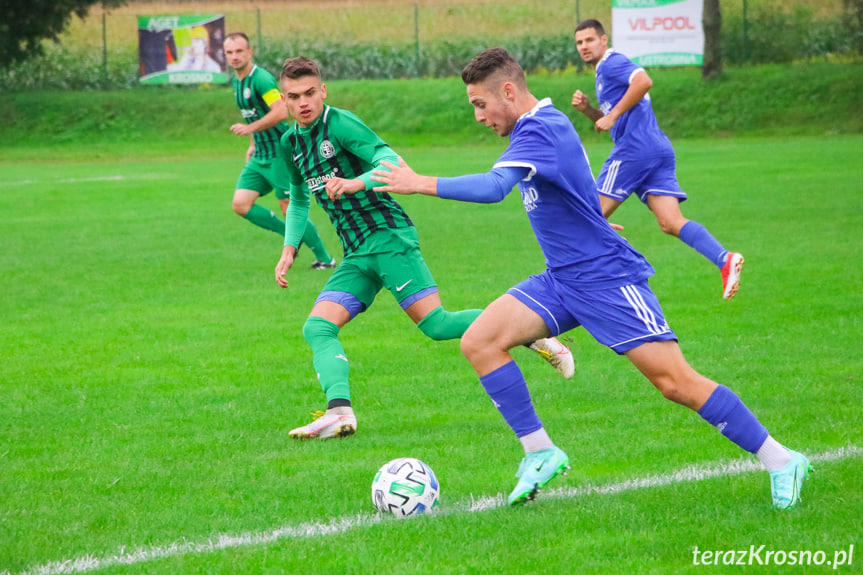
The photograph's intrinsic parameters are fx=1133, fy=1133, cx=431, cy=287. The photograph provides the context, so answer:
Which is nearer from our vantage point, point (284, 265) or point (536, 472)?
point (536, 472)

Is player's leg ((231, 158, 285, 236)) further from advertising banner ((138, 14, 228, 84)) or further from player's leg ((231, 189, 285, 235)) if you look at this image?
advertising banner ((138, 14, 228, 84))

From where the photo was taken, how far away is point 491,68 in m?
4.65

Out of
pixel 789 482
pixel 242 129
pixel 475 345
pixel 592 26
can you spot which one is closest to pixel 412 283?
pixel 475 345

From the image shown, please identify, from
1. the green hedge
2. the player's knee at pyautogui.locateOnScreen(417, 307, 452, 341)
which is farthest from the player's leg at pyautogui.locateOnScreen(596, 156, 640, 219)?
the green hedge

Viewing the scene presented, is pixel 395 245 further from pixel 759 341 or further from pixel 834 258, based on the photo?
pixel 834 258

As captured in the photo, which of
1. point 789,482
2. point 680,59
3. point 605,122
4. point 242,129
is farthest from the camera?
point 680,59

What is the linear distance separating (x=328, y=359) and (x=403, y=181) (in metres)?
2.03

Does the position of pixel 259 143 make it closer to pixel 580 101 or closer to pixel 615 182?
pixel 580 101

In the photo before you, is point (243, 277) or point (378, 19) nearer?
point (243, 277)

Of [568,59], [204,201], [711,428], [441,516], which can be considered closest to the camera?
[441,516]

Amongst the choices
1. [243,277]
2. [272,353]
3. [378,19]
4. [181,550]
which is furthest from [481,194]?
[378,19]

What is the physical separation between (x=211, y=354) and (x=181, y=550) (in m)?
4.00

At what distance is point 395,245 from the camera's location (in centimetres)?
639

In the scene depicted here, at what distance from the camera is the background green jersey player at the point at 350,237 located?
6262mm
